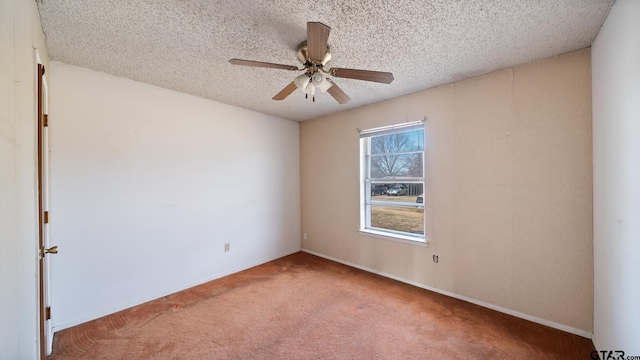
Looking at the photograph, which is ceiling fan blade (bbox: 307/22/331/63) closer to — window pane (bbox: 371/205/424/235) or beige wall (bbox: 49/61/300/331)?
beige wall (bbox: 49/61/300/331)

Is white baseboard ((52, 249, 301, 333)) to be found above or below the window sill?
below

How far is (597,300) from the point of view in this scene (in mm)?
1905

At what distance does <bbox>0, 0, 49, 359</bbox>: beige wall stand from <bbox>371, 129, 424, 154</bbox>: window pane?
336 centimetres

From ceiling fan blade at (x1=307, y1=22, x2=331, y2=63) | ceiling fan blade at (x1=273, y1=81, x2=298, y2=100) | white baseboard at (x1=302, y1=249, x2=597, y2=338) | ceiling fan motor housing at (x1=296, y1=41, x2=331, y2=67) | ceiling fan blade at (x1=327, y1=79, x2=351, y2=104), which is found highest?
ceiling fan motor housing at (x1=296, y1=41, x2=331, y2=67)

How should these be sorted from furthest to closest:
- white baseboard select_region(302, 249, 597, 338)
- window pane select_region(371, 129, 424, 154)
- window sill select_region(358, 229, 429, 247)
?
window pane select_region(371, 129, 424, 154)
window sill select_region(358, 229, 429, 247)
white baseboard select_region(302, 249, 597, 338)

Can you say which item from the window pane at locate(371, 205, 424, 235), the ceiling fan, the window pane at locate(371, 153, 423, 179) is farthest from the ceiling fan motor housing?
the window pane at locate(371, 205, 424, 235)

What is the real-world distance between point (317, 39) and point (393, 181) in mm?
2376

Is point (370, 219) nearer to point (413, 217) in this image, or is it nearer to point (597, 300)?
point (413, 217)

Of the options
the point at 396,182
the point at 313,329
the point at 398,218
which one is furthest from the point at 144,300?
the point at 396,182

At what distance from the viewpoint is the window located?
3.14 metres

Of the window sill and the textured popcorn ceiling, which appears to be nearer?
the textured popcorn ceiling

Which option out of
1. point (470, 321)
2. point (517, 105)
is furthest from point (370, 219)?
point (517, 105)

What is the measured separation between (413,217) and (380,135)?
128cm

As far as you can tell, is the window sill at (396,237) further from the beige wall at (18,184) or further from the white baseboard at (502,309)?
the beige wall at (18,184)
